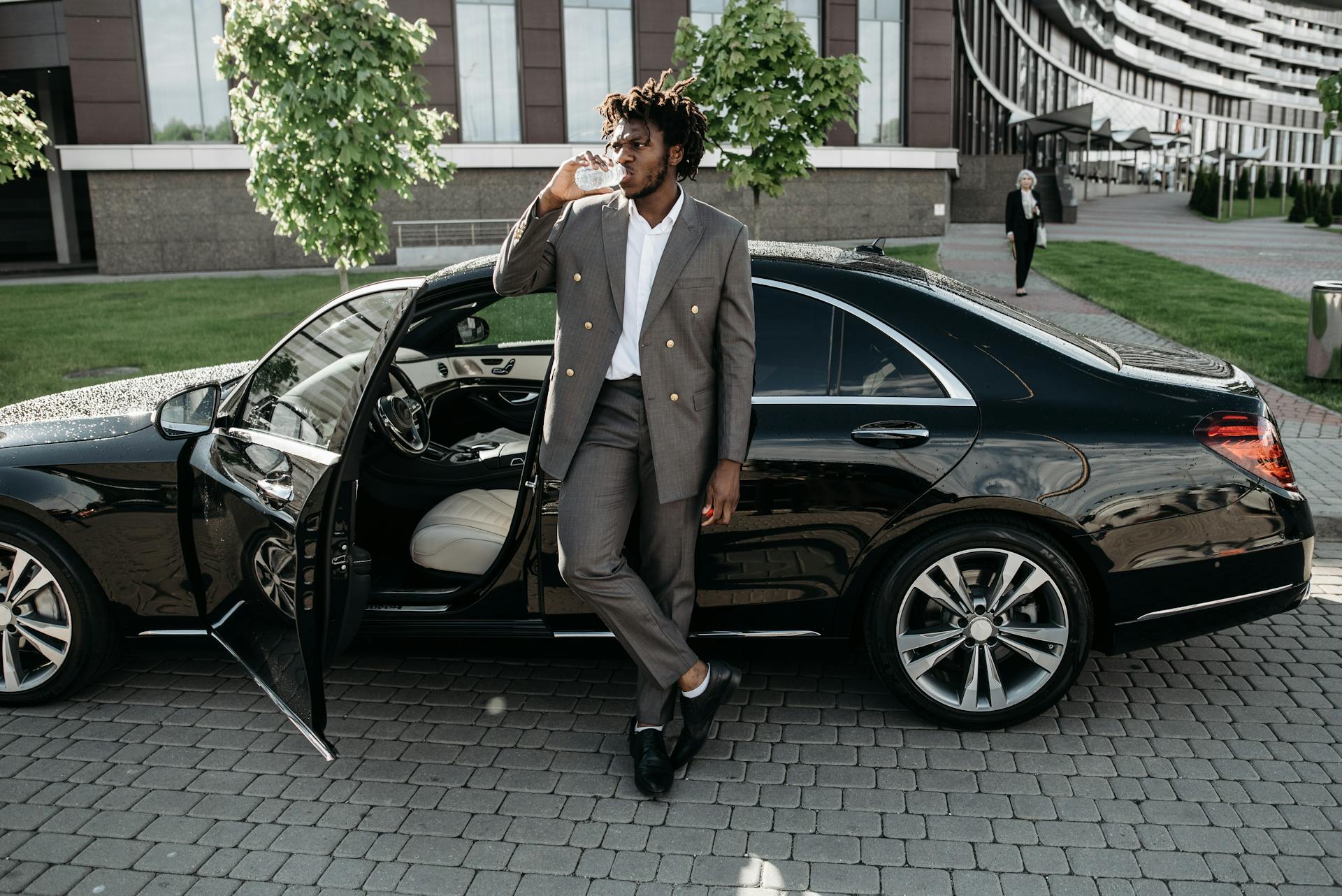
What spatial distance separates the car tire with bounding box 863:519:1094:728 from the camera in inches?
145

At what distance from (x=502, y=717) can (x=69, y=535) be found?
1587 millimetres

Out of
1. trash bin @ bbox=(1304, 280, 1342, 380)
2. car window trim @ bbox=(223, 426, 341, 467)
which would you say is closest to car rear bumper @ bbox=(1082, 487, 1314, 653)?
car window trim @ bbox=(223, 426, 341, 467)

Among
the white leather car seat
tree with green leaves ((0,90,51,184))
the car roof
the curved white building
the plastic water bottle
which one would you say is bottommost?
the white leather car seat

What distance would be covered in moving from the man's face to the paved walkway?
14.6 feet

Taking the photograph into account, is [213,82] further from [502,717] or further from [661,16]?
[502,717]

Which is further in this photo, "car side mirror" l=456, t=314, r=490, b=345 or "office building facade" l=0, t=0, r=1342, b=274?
"office building facade" l=0, t=0, r=1342, b=274

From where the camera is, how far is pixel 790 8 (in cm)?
2544

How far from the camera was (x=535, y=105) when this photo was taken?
25609mm

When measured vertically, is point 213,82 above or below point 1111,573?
above

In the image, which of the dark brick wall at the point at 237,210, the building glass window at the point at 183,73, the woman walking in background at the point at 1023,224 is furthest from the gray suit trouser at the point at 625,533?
the building glass window at the point at 183,73

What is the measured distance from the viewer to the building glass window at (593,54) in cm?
2566

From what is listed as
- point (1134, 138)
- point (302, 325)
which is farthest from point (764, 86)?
point (1134, 138)

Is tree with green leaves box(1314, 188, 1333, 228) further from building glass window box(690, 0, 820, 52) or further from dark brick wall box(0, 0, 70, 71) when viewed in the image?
dark brick wall box(0, 0, 70, 71)

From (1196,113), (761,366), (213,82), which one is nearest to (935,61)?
(213,82)
